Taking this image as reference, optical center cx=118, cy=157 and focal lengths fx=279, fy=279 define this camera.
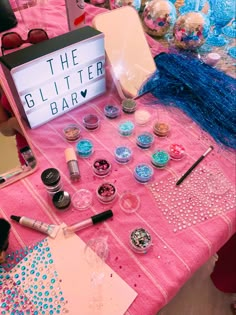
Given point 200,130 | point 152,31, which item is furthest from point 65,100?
point 152,31

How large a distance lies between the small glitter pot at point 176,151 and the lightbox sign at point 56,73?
0.26 m

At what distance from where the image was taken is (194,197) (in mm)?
553

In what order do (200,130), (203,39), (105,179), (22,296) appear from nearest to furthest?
(22,296) < (105,179) < (200,130) < (203,39)

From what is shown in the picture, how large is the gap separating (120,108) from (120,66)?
118mm

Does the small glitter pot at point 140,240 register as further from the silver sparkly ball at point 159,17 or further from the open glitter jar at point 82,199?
the silver sparkly ball at point 159,17

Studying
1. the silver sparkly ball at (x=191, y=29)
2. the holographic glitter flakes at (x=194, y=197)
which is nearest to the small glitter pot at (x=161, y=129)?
the holographic glitter flakes at (x=194, y=197)

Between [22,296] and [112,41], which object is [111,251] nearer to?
[22,296]

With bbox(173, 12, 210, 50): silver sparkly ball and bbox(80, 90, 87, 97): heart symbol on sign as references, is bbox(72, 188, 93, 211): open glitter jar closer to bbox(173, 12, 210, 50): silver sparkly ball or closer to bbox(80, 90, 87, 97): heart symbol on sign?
bbox(80, 90, 87, 97): heart symbol on sign

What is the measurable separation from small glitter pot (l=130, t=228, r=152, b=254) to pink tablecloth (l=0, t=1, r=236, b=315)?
0.01 m

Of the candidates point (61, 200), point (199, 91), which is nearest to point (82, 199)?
point (61, 200)

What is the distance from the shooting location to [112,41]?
0.75 m

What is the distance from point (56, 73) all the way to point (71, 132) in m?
0.14

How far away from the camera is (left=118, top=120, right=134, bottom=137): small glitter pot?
657 millimetres

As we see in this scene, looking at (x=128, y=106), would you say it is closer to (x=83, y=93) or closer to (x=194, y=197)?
(x=83, y=93)
